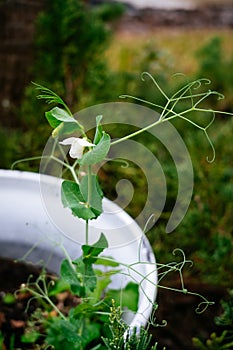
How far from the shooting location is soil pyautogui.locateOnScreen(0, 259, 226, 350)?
119 centimetres

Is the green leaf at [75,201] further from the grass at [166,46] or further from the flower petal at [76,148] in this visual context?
the grass at [166,46]

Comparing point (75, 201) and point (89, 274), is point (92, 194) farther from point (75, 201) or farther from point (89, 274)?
point (89, 274)

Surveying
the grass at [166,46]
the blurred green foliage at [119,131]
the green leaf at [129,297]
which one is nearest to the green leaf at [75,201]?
the green leaf at [129,297]

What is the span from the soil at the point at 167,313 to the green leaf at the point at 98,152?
1.66ft

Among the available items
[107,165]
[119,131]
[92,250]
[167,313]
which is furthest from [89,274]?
[119,131]

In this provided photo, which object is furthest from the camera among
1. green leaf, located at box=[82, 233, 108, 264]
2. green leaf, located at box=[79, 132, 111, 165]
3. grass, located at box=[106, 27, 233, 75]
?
grass, located at box=[106, 27, 233, 75]

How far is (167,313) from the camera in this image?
1365 millimetres

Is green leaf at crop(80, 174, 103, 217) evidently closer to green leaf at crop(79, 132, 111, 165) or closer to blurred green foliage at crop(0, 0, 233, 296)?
green leaf at crop(79, 132, 111, 165)

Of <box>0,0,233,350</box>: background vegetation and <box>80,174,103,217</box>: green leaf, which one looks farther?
<box>0,0,233,350</box>: background vegetation

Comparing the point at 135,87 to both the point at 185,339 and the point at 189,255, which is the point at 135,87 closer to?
the point at 189,255

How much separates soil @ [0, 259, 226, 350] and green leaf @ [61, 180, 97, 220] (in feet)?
1.34

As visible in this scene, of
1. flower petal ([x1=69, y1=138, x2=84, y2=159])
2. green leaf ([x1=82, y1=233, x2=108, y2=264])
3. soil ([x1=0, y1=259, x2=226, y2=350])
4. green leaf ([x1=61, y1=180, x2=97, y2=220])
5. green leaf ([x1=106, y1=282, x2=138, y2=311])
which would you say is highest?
flower petal ([x1=69, y1=138, x2=84, y2=159])

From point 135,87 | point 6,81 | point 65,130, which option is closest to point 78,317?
point 65,130

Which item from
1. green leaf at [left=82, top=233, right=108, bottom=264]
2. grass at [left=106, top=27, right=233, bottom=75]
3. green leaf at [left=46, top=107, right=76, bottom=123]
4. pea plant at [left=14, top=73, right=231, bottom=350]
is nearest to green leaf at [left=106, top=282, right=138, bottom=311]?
pea plant at [left=14, top=73, right=231, bottom=350]
